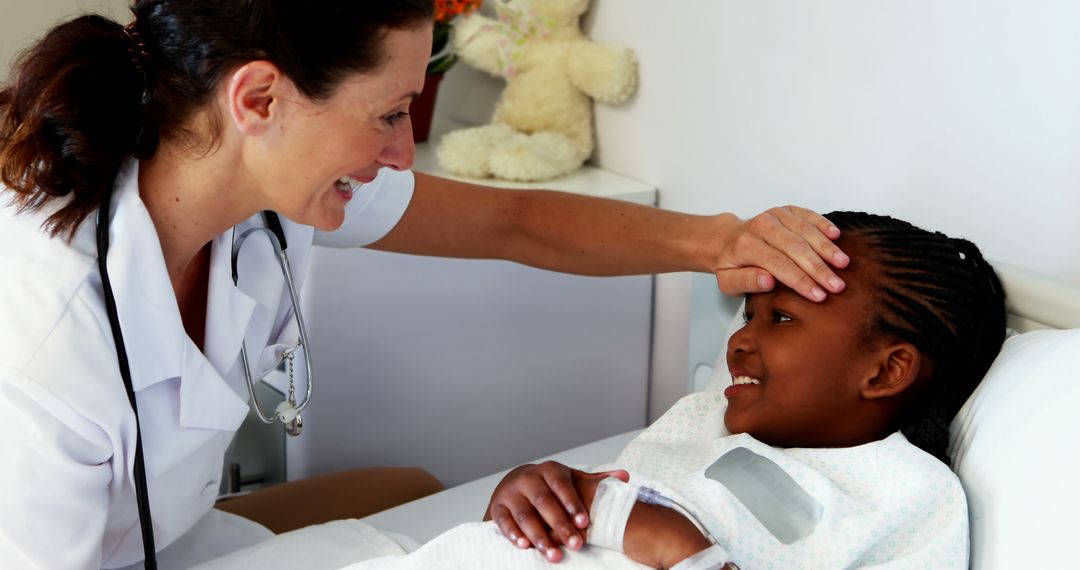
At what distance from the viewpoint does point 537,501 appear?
116 centimetres

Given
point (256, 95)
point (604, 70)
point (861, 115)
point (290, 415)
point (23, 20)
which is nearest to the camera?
point (256, 95)

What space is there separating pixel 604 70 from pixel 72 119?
1.12 m

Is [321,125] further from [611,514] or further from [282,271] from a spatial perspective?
[611,514]

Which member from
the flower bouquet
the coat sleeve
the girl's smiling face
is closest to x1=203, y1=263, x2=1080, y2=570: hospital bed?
the girl's smiling face

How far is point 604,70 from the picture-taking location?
6.88 feet

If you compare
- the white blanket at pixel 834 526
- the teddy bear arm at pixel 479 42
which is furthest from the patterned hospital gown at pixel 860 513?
the teddy bear arm at pixel 479 42

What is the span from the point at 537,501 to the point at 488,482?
1.70 feet

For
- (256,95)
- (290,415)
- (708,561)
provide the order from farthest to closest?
(290,415) → (256,95) → (708,561)

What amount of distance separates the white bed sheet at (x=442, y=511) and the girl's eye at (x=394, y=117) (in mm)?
531

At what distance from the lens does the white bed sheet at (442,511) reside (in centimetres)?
152

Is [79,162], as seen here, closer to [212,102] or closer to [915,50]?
[212,102]

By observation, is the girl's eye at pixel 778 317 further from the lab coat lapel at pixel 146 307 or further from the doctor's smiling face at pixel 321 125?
the lab coat lapel at pixel 146 307

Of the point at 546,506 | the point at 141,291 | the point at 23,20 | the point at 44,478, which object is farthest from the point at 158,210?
the point at 23,20

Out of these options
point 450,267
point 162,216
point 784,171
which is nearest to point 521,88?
point 450,267
